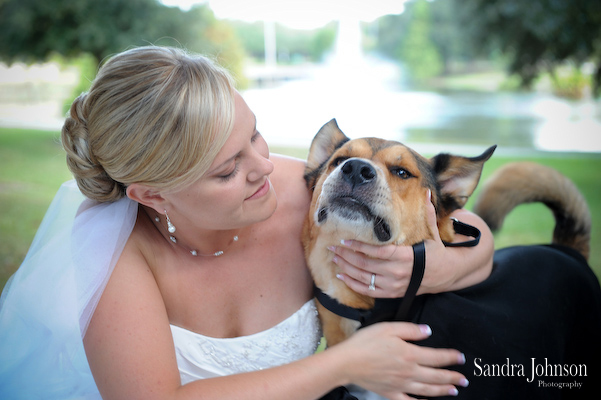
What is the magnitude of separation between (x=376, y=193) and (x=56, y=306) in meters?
1.15

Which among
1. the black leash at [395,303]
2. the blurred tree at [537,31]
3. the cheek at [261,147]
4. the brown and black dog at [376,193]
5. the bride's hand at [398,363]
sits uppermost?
the blurred tree at [537,31]

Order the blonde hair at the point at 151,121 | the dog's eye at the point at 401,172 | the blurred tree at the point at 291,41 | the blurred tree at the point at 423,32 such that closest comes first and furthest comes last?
the blonde hair at the point at 151,121, the dog's eye at the point at 401,172, the blurred tree at the point at 291,41, the blurred tree at the point at 423,32

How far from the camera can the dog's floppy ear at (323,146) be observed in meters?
1.85

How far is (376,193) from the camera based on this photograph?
4.83 feet

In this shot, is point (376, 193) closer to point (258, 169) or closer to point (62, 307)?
point (258, 169)

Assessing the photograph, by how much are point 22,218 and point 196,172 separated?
469 centimetres

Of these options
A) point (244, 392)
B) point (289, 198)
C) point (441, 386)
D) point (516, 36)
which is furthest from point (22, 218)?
point (516, 36)

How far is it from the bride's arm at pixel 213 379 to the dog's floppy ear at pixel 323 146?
2.36ft

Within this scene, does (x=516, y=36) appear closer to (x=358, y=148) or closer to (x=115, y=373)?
(x=358, y=148)

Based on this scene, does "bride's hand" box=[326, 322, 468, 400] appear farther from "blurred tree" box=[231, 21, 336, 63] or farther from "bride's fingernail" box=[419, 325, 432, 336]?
"blurred tree" box=[231, 21, 336, 63]

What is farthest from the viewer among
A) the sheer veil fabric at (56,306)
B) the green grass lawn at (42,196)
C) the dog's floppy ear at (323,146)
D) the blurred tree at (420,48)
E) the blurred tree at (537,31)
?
the blurred tree at (420,48)

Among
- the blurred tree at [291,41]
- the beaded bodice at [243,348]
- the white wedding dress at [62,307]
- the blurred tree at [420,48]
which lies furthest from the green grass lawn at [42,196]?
the blurred tree at [420,48]

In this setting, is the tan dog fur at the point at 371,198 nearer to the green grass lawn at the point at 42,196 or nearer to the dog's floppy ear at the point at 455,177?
the dog's floppy ear at the point at 455,177

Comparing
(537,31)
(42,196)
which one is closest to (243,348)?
(42,196)
